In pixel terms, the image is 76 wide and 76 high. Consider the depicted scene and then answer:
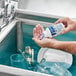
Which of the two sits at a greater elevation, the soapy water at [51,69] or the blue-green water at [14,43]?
the blue-green water at [14,43]

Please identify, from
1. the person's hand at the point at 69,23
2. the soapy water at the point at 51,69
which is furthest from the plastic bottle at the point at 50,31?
the soapy water at the point at 51,69

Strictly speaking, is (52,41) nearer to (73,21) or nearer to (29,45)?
(73,21)

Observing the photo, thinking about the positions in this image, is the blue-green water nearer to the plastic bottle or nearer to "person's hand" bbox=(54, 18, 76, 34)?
"person's hand" bbox=(54, 18, 76, 34)

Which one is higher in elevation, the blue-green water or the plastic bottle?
the plastic bottle

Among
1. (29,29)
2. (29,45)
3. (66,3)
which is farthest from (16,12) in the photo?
(66,3)

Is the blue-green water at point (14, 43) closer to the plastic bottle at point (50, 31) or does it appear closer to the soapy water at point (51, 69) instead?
the soapy water at point (51, 69)

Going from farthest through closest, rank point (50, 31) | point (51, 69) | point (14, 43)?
point (14, 43), point (51, 69), point (50, 31)

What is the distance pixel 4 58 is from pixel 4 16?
0.96ft

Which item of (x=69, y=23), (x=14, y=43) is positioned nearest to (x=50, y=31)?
(x=69, y=23)

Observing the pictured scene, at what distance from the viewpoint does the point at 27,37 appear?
164 cm

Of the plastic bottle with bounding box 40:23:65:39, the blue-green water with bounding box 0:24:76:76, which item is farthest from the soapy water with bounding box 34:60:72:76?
the plastic bottle with bounding box 40:23:65:39

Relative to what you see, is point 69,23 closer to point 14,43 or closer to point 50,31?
point 50,31

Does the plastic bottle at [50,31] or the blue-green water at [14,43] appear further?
the blue-green water at [14,43]

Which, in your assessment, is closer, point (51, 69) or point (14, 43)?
point (51, 69)
